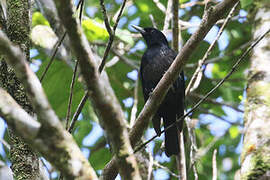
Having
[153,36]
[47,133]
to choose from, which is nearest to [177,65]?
[47,133]

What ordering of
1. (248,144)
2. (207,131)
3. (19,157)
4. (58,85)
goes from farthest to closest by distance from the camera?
(207,131)
(58,85)
(248,144)
(19,157)

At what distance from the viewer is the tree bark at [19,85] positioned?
9.11 feet

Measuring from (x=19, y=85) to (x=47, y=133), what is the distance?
141 centimetres

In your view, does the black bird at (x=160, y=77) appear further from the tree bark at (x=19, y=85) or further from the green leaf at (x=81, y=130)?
the tree bark at (x=19, y=85)

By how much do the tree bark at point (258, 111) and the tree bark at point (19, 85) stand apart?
1.94 meters

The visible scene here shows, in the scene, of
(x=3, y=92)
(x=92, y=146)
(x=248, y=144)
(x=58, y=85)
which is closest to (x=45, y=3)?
(x=58, y=85)

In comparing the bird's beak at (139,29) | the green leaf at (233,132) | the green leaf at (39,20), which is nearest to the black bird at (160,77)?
the bird's beak at (139,29)

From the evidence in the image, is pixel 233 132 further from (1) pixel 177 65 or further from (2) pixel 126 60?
(1) pixel 177 65

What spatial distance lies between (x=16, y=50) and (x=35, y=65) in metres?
5.08

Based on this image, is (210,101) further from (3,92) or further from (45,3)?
(3,92)

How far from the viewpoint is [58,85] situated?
589cm

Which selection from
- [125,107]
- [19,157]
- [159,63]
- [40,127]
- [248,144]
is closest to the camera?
[40,127]

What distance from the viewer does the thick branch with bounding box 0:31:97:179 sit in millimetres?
1697

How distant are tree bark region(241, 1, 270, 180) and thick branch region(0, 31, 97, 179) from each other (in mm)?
2425
